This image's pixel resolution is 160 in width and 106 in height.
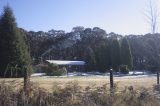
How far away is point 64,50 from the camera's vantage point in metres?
103

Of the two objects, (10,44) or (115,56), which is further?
(115,56)

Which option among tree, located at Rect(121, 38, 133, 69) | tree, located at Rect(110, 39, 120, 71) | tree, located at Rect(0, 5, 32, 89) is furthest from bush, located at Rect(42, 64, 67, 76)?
tree, located at Rect(121, 38, 133, 69)

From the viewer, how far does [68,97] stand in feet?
29.9

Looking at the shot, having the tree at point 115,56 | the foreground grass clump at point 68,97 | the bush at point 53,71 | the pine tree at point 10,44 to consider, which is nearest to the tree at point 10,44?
the pine tree at point 10,44

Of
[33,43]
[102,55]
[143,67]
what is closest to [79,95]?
[102,55]

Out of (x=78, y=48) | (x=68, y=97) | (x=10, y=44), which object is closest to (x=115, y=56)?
(x=10, y=44)

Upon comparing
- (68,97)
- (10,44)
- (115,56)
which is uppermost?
(10,44)

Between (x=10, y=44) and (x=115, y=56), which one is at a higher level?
(x=10, y=44)

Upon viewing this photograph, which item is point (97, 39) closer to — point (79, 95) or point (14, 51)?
point (14, 51)

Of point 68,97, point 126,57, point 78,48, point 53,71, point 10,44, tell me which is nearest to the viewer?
point 68,97

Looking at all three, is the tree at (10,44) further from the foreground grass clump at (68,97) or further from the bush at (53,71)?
the foreground grass clump at (68,97)

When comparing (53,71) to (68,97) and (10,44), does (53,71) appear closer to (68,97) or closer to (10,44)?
(10,44)

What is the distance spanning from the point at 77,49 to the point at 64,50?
422cm

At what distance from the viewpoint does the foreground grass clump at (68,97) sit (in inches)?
352
